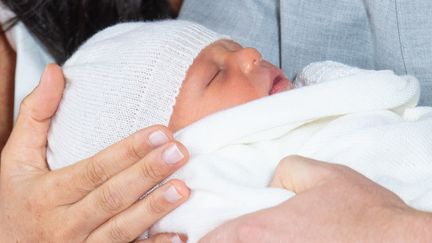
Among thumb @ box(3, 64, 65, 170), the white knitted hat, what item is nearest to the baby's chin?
the white knitted hat

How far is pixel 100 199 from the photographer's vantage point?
116cm

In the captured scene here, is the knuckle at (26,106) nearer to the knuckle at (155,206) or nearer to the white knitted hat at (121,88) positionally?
the white knitted hat at (121,88)

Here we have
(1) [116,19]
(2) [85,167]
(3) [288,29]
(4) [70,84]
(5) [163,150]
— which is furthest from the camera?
(1) [116,19]

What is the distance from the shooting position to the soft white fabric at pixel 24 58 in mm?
1735

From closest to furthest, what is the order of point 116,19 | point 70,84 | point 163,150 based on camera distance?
point 163,150 → point 70,84 → point 116,19

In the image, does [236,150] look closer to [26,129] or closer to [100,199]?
[100,199]

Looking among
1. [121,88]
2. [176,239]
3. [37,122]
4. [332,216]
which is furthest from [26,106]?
[332,216]

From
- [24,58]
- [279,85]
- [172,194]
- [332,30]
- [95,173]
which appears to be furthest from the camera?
[24,58]

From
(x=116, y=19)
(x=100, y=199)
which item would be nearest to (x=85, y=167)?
(x=100, y=199)

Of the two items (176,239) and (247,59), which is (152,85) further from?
(176,239)

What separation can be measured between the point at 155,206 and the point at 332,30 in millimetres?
625

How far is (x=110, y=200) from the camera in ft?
3.78

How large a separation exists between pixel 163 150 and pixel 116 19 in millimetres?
802

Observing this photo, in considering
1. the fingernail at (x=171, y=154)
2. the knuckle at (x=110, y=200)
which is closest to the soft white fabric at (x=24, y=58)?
the knuckle at (x=110, y=200)
